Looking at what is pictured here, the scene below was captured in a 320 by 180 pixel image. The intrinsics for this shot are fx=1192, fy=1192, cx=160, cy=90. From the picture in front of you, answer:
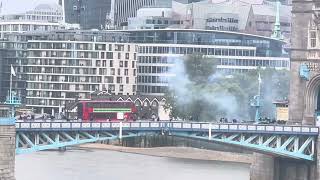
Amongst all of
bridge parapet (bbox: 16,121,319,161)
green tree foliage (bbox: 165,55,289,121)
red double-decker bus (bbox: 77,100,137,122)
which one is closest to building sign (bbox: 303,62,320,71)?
bridge parapet (bbox: 16,121,319,161)

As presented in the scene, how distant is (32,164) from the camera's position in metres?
140

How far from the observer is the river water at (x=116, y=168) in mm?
124625

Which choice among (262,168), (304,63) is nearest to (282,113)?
(304,63)

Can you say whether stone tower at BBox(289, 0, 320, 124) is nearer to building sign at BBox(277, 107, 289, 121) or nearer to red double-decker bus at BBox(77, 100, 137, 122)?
building sign at BBox(277, 107, 289, 121)

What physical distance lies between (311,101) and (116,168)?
29229mm

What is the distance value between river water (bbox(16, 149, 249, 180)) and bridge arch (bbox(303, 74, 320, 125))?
1375 cm

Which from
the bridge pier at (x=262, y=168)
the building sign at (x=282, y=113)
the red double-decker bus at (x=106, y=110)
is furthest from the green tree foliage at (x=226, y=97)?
the bridge pier at (x=262, y=168)

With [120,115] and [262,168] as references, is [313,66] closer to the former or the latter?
[262,168]

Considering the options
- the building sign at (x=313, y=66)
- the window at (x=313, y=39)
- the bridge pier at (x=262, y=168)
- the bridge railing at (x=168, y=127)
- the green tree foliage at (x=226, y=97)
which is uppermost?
the window at (x=313, y=39)

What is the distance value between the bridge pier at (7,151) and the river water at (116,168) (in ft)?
83.5

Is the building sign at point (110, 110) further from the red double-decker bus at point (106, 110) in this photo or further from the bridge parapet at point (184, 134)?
the bridge parapet at point (184, 134)

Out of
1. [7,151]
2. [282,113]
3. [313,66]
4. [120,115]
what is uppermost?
[313,66]

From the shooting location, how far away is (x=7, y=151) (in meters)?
90.1

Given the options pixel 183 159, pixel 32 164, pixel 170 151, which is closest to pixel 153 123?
pixel 32 164
